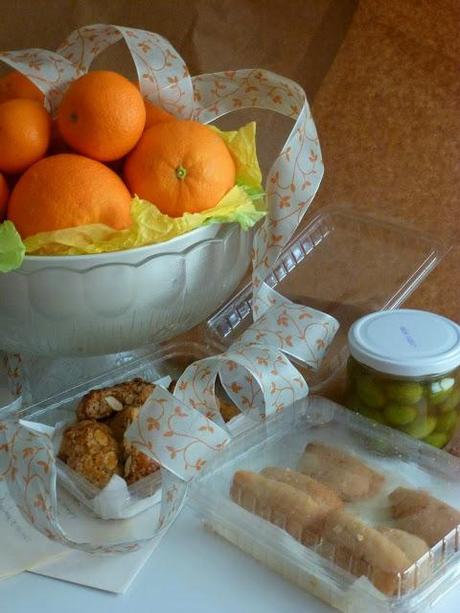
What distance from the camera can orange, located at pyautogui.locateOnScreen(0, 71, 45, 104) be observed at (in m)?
0.77

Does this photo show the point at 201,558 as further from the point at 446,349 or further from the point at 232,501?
the point at 446,349

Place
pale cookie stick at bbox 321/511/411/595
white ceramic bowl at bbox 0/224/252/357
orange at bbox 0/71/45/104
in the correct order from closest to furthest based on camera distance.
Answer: pale cookie stick at bbox 321/511/411/595 → white ceramic bowl at bbox 0/224/252/357 → orange at bbox 0/71/45/104

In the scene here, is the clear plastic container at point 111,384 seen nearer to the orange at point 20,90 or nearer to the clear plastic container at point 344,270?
the clear plastic container at point 344,270

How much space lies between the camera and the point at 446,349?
26.9 inches

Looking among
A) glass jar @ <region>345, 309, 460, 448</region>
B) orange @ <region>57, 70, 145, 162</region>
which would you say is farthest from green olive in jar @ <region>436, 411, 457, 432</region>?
orange @ <region>57, 70, 145, 162</region>

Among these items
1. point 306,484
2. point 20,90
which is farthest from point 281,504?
point 20,90

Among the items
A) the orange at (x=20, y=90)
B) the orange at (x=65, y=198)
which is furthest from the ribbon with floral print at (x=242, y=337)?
the orange at (x=65, y=198)

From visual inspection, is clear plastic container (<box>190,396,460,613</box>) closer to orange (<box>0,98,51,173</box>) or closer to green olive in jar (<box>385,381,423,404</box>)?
green olive in jar (<box>385,381,423,404</box>)

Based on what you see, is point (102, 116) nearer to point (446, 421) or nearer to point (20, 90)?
point (20, 90)

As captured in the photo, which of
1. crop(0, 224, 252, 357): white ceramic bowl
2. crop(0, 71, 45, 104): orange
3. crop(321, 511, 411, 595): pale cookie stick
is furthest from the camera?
crop(0, 71, 45, 104): orange

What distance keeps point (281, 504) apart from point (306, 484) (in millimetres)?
29

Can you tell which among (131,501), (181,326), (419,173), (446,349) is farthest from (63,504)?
(419,173)

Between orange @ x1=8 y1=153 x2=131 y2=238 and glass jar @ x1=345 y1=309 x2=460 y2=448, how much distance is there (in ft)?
0.69

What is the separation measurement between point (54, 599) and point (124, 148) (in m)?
0.33
